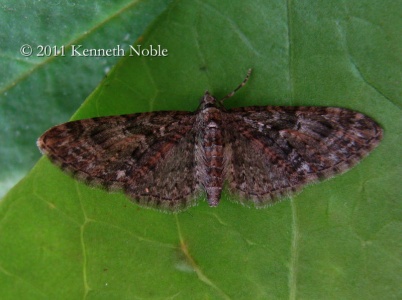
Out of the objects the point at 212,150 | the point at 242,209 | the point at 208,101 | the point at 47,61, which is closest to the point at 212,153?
the point at 212,150

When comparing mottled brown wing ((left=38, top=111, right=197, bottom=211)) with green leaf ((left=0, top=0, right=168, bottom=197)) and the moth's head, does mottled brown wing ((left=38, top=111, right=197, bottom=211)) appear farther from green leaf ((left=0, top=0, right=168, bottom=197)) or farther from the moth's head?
green leaf ((left=0, top=0, right=168, bottom=197))

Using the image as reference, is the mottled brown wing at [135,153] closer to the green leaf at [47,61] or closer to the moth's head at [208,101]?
the moth's head at [208,101]

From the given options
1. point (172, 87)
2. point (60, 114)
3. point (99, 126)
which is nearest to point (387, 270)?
point (172, 87)

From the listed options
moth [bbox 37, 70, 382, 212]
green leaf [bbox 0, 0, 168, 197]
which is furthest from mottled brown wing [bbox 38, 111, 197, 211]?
green leaf [bbox 0, 0, 168, 197]

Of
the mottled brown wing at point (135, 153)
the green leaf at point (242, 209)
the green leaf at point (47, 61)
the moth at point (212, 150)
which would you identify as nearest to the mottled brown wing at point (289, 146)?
the moth at point (212, 150)

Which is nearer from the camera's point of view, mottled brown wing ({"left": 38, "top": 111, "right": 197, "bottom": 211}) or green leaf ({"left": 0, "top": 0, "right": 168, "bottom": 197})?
mottled brown wing ({"left": 38, "top": 111, "right": 197, "bottom": 211})

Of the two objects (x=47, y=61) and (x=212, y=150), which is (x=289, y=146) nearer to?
(x=212, y=150)
